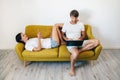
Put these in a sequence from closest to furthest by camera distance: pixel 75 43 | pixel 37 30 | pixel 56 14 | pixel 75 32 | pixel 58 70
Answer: pixel 75 43
pixel 58 70
pixel 75 32
pixel 37 30
pixel 56 14

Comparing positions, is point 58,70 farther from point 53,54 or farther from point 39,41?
point 39,41

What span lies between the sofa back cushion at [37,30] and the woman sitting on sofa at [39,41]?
0.18 meters

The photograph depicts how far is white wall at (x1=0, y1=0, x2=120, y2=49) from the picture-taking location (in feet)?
13.3

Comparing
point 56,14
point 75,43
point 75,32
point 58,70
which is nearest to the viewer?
point 75,43

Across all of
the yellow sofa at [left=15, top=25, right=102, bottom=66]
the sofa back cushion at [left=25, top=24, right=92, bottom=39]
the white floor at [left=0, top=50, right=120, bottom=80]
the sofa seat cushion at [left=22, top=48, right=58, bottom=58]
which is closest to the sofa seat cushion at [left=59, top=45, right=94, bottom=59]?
the yellow sofa at [left=15, top=25, right=102, bottom=66]

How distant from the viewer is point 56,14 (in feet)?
13.5

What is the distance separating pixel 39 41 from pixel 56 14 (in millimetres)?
1009

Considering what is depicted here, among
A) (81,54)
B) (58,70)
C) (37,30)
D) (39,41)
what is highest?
(37,30)

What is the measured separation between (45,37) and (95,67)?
4.15 ft

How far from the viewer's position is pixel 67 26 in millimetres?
3559

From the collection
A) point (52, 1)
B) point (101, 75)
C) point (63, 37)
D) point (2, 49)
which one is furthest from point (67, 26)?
point (2, 49)

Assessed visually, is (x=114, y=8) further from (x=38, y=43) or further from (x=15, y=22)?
(x=15, y=22)

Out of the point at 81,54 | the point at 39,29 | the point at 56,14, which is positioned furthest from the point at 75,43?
the point at 56,14

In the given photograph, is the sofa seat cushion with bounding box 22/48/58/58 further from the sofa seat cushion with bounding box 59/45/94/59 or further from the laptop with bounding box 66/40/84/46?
the laptop with bounding box 66/40/84/46
